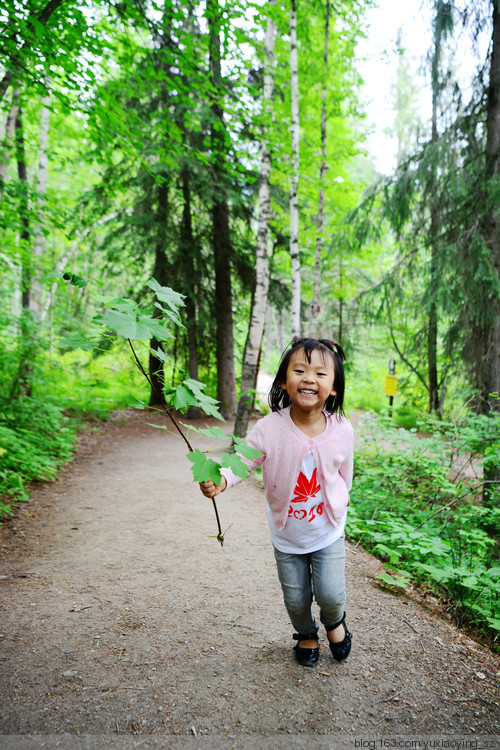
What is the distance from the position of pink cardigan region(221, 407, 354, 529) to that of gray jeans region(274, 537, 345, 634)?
0.19m

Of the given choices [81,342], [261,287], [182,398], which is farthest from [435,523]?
[261,287]

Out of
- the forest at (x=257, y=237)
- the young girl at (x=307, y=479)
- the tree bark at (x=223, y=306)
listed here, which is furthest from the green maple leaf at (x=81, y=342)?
the tree bark at (x=223, y=306)

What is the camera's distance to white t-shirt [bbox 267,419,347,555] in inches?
83.4

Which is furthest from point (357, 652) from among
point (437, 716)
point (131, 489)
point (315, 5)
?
point (315, 5)

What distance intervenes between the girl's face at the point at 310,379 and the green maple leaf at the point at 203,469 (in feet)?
1.98

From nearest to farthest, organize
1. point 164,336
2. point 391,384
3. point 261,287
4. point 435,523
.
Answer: point 164,336 < point 435,523 < point 261,287 < point 391,384

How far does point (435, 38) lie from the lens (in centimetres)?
718

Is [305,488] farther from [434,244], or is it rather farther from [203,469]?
[434,244]

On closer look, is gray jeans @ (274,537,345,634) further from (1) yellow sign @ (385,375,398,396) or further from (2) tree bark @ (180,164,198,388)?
(2) tree bark @ (180,164,198,388)

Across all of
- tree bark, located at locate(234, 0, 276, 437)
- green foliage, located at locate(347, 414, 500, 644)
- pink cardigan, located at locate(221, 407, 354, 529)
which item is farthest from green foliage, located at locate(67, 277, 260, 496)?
tree bark, located at locate(234, 0, 276, 437)

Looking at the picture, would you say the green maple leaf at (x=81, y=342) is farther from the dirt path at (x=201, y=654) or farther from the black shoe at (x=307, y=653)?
Result: the black shoe at (x=307, y=653)

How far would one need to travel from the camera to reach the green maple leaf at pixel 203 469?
1.68m

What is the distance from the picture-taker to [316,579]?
2.18m

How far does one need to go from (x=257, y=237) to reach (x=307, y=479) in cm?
687
